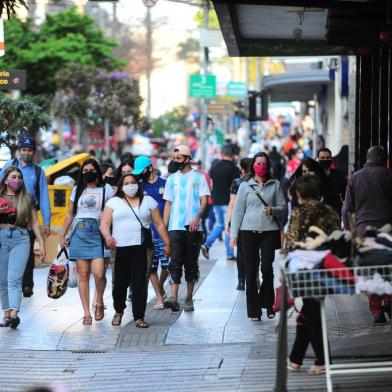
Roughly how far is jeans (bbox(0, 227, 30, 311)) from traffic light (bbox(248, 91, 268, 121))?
18.5 meters

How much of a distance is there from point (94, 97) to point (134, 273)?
30.0 metres

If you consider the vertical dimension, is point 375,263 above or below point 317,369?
above

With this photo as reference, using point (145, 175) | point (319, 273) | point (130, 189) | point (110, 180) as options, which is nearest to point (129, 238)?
point (130, 189)

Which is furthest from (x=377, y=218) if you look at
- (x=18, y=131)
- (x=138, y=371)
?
(x=18, y=131)

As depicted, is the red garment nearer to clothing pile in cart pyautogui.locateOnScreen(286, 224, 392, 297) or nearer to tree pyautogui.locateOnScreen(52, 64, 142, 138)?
clothing pile in cart pyautogui.locateOnScreen(286, 224, 392, 297)

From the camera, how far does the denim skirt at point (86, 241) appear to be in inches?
493

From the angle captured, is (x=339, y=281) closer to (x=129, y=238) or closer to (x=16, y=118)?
(x=129, y=238)

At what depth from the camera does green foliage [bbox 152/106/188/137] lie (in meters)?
70.7

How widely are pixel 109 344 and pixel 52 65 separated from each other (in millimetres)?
36137

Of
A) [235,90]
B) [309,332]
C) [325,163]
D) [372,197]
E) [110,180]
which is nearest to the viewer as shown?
[309,332]

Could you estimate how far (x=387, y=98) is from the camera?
15609mm

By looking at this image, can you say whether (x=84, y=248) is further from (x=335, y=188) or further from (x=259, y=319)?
(x=335, y=188)

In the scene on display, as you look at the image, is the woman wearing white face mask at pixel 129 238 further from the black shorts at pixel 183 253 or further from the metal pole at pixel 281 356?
the metal pole at pixel 281 356

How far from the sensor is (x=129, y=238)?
12055mm
